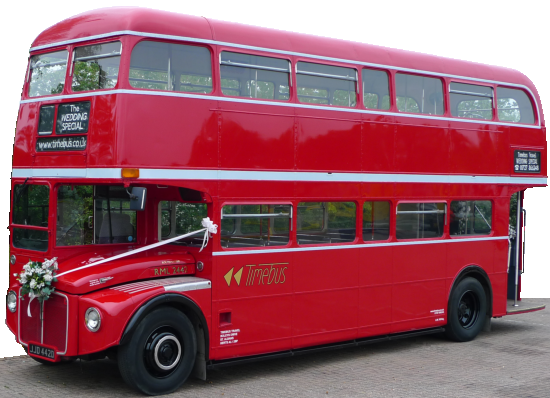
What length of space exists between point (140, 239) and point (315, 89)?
3121mm

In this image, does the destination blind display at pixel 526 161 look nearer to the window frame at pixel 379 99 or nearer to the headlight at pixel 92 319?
the window frame at pixel 379 99

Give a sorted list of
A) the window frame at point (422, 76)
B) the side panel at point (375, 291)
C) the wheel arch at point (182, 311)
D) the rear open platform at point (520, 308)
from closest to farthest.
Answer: the wheel arch at point (182, 311) < the side panel at point (375, 291) < the window frame at point (422, 76) < the rear open platform at point (520, 308)

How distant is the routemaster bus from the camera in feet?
30.3

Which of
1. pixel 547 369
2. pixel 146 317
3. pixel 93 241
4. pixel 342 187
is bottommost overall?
pixel 547 369

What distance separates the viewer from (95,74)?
9.45 meters

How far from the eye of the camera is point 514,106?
13898 mm

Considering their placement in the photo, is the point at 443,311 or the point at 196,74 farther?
the point at 443,311

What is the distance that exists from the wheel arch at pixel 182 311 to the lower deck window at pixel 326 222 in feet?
6.12

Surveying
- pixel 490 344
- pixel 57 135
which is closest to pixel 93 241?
pixel 57 135

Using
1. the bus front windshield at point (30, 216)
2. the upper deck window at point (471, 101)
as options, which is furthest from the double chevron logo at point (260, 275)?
the upper deck window at point (471, 101)

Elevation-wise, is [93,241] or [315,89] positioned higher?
[315,89]

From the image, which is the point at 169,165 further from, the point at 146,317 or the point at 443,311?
the point at 443,311

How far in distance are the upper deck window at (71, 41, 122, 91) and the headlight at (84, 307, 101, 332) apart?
2.59m

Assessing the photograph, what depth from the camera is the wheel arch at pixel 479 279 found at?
13.0m
